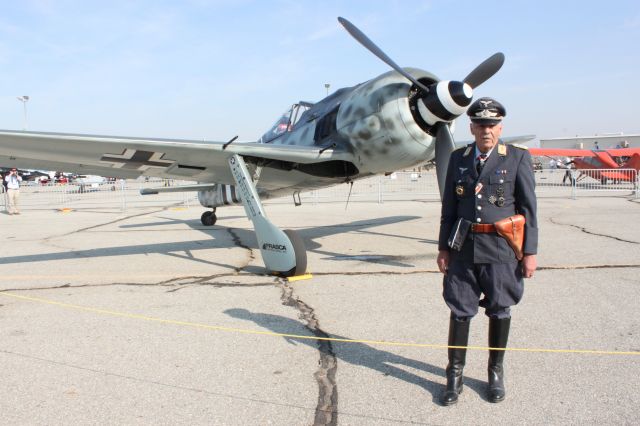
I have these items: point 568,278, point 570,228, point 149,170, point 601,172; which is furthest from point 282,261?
point 601,172

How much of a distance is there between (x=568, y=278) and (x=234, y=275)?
167 inches

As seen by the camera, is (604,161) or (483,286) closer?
(483,286)

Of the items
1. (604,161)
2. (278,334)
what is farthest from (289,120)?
(604,161)

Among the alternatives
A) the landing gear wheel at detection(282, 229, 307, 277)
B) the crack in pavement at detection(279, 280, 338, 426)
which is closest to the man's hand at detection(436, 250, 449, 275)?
the crack in pavement at detection(279, 280, 338, 426)

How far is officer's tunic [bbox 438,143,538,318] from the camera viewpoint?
9.53 feet

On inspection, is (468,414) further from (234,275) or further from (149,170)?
(149,170)

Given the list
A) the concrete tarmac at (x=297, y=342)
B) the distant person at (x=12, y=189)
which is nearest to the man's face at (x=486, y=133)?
the concrete tarmac at (x=297, y=342)

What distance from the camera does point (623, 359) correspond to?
337cm

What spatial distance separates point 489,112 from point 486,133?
0.13 m

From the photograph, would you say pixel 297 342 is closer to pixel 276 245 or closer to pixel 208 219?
pixel 276 245

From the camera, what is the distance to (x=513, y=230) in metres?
2.86

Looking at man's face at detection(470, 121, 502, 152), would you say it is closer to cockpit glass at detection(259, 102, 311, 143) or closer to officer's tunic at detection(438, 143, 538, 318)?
officer's tunic at detection(438, 143, 538, 318)

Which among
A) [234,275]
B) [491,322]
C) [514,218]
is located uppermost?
[514,218]

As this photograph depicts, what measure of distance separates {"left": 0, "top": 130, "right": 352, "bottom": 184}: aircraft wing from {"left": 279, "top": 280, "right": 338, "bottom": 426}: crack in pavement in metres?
2.73
